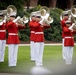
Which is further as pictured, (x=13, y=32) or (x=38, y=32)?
(x=38, y=32)

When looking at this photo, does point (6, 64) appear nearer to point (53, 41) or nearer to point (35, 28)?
point (35, 28)

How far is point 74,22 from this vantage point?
13891 mm

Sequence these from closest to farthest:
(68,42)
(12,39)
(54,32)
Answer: (12,39) < (68,42) < (54,32)

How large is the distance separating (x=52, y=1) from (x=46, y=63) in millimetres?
25306

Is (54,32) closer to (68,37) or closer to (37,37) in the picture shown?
(68,37)

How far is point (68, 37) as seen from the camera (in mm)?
14508

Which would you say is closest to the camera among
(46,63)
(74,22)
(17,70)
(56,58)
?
(17,70)

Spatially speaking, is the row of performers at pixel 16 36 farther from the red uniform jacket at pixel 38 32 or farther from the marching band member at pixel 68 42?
the marching band member at pixel 68 42

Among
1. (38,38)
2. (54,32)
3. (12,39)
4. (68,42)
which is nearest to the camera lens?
(12,39)

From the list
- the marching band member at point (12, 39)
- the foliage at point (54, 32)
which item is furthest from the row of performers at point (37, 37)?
the foliage at point (54, 32)

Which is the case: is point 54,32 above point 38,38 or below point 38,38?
below

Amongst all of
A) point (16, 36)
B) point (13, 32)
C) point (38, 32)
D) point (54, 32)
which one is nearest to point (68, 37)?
point (38, 32)

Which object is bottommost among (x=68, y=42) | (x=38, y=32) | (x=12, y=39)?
(x=68, y=42)

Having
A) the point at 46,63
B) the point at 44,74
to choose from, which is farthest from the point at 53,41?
the point at 44,74
